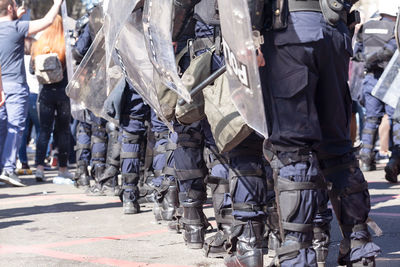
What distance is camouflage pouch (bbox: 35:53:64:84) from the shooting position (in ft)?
33.4

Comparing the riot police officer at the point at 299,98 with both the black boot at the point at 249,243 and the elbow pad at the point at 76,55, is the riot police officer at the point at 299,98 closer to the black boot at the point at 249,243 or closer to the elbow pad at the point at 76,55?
the black boot at the point at 249,243

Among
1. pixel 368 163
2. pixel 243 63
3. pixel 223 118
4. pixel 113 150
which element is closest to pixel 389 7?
pixel 368 163

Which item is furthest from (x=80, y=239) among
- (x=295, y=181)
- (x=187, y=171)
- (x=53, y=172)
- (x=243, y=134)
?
(x=53, y=172)

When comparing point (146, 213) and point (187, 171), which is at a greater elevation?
point (187, 171)

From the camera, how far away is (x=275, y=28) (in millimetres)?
3561

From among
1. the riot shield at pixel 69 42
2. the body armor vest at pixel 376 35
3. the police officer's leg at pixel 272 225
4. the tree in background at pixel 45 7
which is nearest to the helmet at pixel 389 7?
the body armor vest at pixel 376 35

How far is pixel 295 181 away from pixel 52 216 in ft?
13.0

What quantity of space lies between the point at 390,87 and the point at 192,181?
4.87 ft

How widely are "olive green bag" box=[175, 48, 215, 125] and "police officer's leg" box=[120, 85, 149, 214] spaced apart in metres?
2.41

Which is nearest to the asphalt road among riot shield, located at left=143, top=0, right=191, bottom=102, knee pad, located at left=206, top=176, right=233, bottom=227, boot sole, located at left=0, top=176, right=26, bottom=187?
knee pad, located at left=206, top=176, right=233, bottom=227

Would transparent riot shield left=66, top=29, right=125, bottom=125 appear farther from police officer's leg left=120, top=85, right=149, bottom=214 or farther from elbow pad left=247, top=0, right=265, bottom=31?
elbow pad left=247, top=0, right=265, bottom=31

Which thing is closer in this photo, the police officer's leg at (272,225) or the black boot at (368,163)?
the police officer's leg at (272,225)

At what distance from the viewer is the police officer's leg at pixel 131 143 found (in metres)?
6.94

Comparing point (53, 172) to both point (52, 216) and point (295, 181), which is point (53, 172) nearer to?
point (52, 216)
